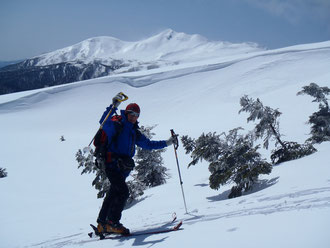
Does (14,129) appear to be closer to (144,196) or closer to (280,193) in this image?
(144,196)

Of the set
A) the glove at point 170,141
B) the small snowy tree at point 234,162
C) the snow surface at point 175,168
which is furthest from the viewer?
the small snowy tree at point 234,162

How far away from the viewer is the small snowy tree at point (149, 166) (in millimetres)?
10477

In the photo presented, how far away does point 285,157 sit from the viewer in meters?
7.75

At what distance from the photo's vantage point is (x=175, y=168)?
1436cm

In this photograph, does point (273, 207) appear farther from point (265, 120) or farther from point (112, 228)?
point (265, 120)

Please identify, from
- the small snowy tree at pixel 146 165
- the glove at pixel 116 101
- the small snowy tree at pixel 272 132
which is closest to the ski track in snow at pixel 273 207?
the glove at pixel 116 101

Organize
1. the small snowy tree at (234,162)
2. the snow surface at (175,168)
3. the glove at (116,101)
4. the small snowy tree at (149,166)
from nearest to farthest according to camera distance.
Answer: the snow surface at (175,168), the glove at (116,101), the small snowy tree at (234,162), the small snowy tree at (149,166)

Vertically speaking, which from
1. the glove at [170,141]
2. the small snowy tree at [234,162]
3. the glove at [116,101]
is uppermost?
the glove at [116,101]

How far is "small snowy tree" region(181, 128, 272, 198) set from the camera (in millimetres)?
5891

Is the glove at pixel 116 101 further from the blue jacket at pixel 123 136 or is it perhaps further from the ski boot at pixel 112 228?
the ski boot at pixel 112 228

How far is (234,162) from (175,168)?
8042mm

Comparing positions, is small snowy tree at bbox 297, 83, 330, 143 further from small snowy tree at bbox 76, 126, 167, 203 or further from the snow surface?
small snowy tree at bbox 76, 126, 167, 203

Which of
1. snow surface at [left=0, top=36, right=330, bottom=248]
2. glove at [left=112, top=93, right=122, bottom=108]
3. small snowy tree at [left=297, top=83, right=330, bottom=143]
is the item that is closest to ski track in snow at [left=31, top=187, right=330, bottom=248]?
snow surface at [left=0, top=36, right=330, bottom=248]

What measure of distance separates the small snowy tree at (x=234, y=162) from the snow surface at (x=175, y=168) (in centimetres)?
36
